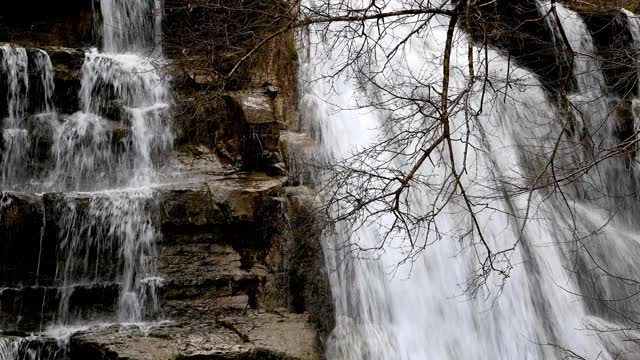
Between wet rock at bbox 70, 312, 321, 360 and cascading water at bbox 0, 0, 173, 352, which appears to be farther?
cascading water at bbox 0, 0, 173, 352

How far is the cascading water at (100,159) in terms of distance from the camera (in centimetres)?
633

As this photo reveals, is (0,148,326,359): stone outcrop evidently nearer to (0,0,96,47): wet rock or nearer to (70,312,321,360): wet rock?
(70,312,321,360): wet rock

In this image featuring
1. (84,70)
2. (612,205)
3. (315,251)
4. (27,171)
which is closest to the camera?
(315,251)

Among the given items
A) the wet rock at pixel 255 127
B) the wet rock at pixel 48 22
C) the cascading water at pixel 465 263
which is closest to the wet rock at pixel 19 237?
the wet rock at pixel 255 127

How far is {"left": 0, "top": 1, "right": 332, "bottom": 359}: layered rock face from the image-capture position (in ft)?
18.9

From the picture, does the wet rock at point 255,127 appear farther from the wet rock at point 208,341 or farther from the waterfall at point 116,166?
the wet rock at point 208,341

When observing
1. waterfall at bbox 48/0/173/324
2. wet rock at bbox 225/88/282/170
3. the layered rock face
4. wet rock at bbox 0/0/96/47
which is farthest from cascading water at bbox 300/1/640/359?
wet rock at bbox 0/0/96/47

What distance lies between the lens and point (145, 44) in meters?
9.73

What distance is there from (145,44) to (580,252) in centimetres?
680

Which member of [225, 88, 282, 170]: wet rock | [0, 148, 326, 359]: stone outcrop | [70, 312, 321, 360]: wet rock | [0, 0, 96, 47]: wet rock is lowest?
[70, 312, 321, 360]: wet rock

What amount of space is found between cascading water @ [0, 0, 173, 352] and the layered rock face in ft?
0.05

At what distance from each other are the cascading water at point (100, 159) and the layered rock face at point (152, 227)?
0.05 ft

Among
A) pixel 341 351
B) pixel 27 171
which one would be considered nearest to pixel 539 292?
pixel 341 351

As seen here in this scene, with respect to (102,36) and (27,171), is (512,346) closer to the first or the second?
(27,171)
